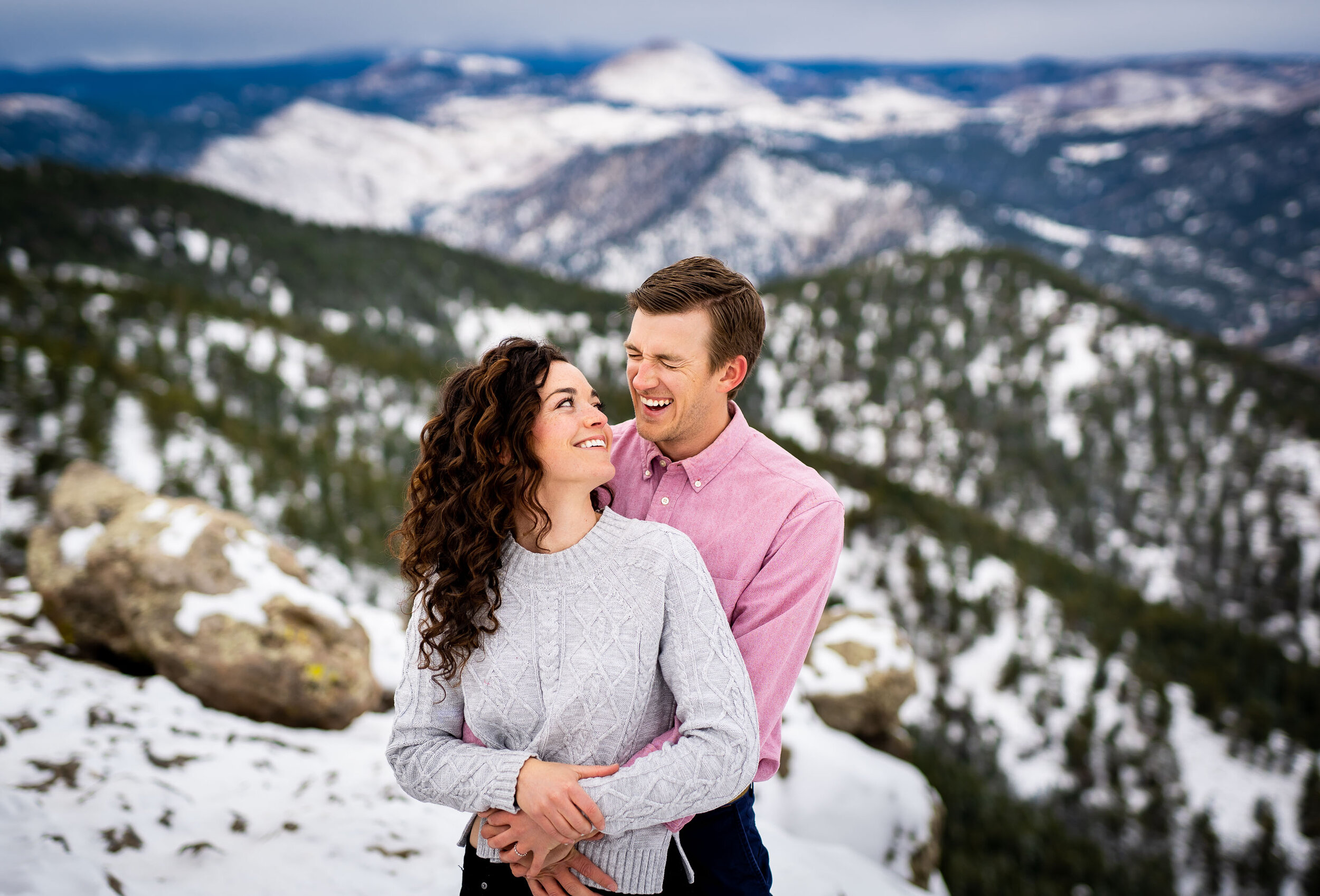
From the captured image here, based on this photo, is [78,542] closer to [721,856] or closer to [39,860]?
[39,860]

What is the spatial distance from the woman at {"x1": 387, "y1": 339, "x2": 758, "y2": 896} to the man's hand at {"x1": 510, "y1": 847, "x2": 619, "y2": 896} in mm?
41

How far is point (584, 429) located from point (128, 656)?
579 centimetres

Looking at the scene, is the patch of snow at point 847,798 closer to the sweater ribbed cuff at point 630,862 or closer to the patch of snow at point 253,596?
the sweater ribbed cuff at point 630,862

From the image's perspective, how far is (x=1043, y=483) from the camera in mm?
40875

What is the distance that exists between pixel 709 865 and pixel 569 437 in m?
1.77

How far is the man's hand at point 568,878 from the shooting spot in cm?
238

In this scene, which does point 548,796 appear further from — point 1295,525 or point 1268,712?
point 1295,525

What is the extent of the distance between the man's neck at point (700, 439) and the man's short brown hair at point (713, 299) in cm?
23

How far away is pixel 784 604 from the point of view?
2414mm

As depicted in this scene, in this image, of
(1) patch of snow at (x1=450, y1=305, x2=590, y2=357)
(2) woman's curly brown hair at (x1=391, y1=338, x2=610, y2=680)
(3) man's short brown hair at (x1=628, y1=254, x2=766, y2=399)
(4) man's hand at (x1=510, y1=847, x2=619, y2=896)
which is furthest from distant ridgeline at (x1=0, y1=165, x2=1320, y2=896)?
(4) man's hand at (x1=510, y1=847, x2=619, y2=896)

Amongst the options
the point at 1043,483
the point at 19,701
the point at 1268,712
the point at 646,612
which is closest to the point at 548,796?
the point at 646,612

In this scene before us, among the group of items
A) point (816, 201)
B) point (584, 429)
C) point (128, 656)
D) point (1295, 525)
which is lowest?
point (1295, 525)

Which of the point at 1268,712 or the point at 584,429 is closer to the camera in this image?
the point at 584,429

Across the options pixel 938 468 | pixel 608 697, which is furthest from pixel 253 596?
pixel 938 468
